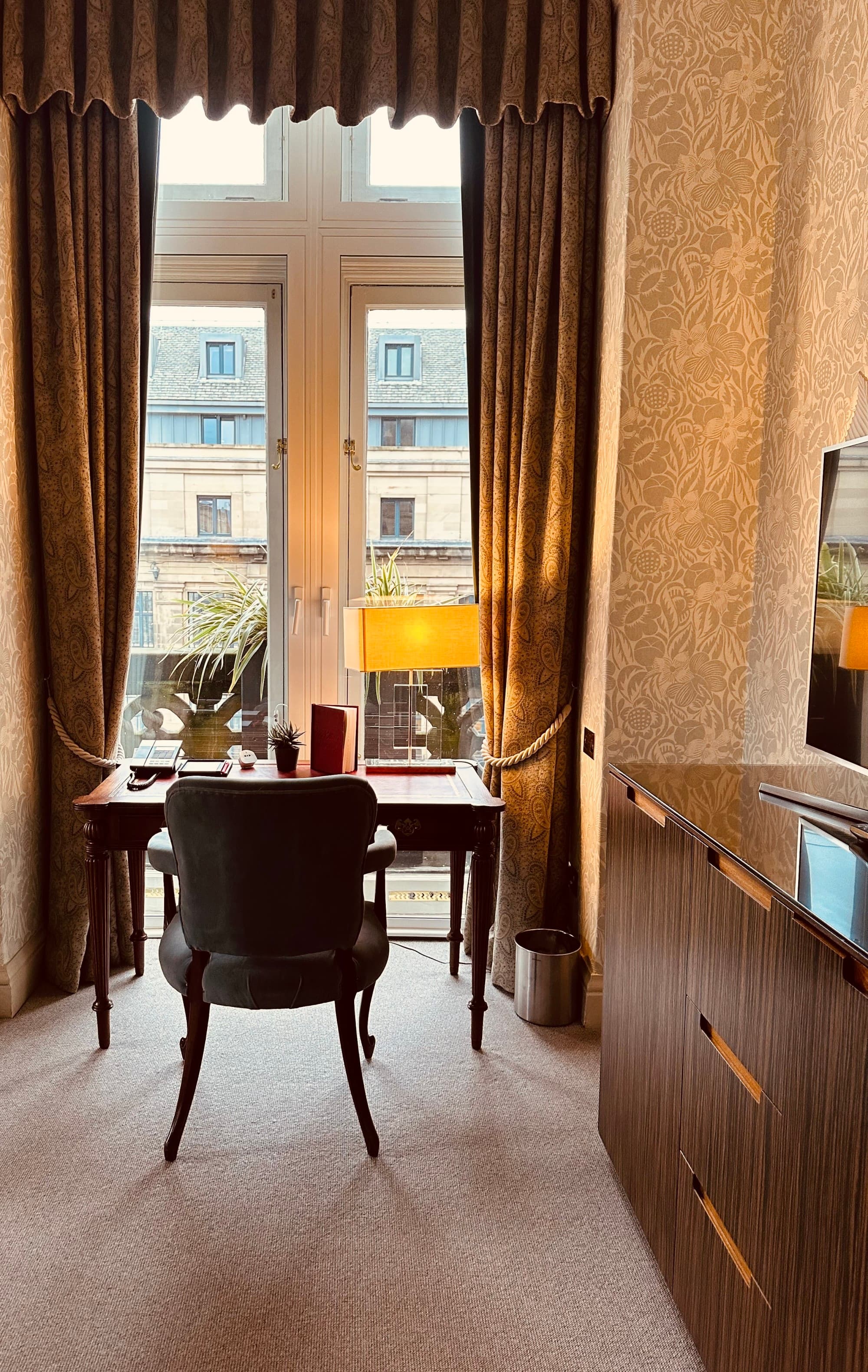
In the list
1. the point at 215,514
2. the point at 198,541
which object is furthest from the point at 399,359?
the point at 198,541

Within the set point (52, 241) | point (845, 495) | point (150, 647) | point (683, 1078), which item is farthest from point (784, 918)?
point (52, 241)

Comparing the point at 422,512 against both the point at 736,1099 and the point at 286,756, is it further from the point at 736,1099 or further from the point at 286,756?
the point at 736,1099

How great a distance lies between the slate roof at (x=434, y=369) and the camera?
3236 millimetres

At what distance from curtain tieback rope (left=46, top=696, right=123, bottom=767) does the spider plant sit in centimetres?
46

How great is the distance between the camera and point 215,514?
3.29m

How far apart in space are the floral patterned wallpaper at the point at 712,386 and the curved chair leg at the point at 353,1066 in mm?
861

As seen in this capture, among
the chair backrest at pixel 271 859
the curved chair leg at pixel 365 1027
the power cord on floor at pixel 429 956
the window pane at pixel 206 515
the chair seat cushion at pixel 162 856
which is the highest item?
the window pane at pixel 206 515

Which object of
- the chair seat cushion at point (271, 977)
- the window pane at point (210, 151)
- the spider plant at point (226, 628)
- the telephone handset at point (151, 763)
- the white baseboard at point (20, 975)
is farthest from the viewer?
the spider plant at point (226, 628)

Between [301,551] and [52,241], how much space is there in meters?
1.16

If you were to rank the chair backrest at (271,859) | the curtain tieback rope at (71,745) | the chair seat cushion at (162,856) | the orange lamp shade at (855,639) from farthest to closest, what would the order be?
the curtain tieback rope at (71,745) < the chair seat cushion at (162,856) < the chair backrest at (271,859) < the orange lamp shade at (855,639)

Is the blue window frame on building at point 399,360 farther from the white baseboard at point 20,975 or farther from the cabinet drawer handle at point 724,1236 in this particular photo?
the cabinet drawer handle at point 724,1236

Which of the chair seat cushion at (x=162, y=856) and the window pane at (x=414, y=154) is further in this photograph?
the window pane at (x=414, y=154)

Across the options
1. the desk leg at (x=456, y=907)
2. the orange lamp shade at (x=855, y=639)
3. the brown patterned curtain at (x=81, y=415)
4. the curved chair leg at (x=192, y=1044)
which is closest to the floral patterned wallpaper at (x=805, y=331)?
the orange lamp shade at (x=855, y=639)

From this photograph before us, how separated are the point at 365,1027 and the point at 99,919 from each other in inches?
30.3
